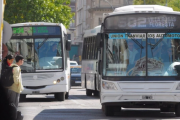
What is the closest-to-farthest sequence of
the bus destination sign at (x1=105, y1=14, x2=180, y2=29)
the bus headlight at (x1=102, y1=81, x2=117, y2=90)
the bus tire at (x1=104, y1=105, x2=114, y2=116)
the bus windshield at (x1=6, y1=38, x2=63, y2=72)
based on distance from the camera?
the bus headlight at (x1=102, y1=81, x2=117, y2=90) < the bus destination sign at (x1=105, y1=14, x2=180, y2=29) < the bus tire at (x1=104, y1=105, x2=114, y2=116) < the bus windshield at (x1=6, y1=38, x2=63, y2=72)

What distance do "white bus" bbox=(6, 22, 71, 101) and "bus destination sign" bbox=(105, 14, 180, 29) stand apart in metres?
7.33

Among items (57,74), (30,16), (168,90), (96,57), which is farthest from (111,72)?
(30,16)

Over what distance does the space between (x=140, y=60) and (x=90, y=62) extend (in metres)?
10.7

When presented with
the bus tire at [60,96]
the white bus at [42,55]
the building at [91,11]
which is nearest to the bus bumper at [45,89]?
the white bus at [42,55]

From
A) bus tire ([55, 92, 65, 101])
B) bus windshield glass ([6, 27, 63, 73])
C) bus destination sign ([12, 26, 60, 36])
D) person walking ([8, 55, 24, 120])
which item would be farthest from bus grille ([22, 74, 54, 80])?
person walking ([8, 55, 24, 120])

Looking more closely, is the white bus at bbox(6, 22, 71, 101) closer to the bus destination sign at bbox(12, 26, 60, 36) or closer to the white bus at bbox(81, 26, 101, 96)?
the bus destination sign at bbox(12, 26, 60, 36)

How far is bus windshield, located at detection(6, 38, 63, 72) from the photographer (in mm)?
22969

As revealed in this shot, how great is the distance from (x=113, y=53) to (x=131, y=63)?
1.77 ft

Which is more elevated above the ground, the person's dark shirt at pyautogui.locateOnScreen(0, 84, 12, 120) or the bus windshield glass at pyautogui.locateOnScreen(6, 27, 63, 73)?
the bus windshield glass at pyautogui.locateOnScreen(6, 27, 63, 73)

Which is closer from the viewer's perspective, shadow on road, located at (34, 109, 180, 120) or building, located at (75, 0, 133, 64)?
shadow on road, located at (34, 109, 180, 120)

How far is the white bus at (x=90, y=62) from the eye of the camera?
82.7 ft

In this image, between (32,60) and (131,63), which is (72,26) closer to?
(32,60)

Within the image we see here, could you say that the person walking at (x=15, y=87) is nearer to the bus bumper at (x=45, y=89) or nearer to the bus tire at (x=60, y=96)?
the bus bumper at (x=45, y=89)

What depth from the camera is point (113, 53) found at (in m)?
15.8
